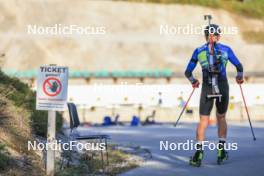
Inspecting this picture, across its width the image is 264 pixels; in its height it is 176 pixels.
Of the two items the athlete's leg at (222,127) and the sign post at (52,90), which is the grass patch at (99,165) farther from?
the athlete's leg at (222,127)

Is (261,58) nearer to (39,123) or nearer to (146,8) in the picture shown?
(146,8)

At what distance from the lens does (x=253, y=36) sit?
192 feet

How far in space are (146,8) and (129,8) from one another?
49.8 inches

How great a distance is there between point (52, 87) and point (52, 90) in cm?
4

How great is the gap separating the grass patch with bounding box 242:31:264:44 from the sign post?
47.4m
